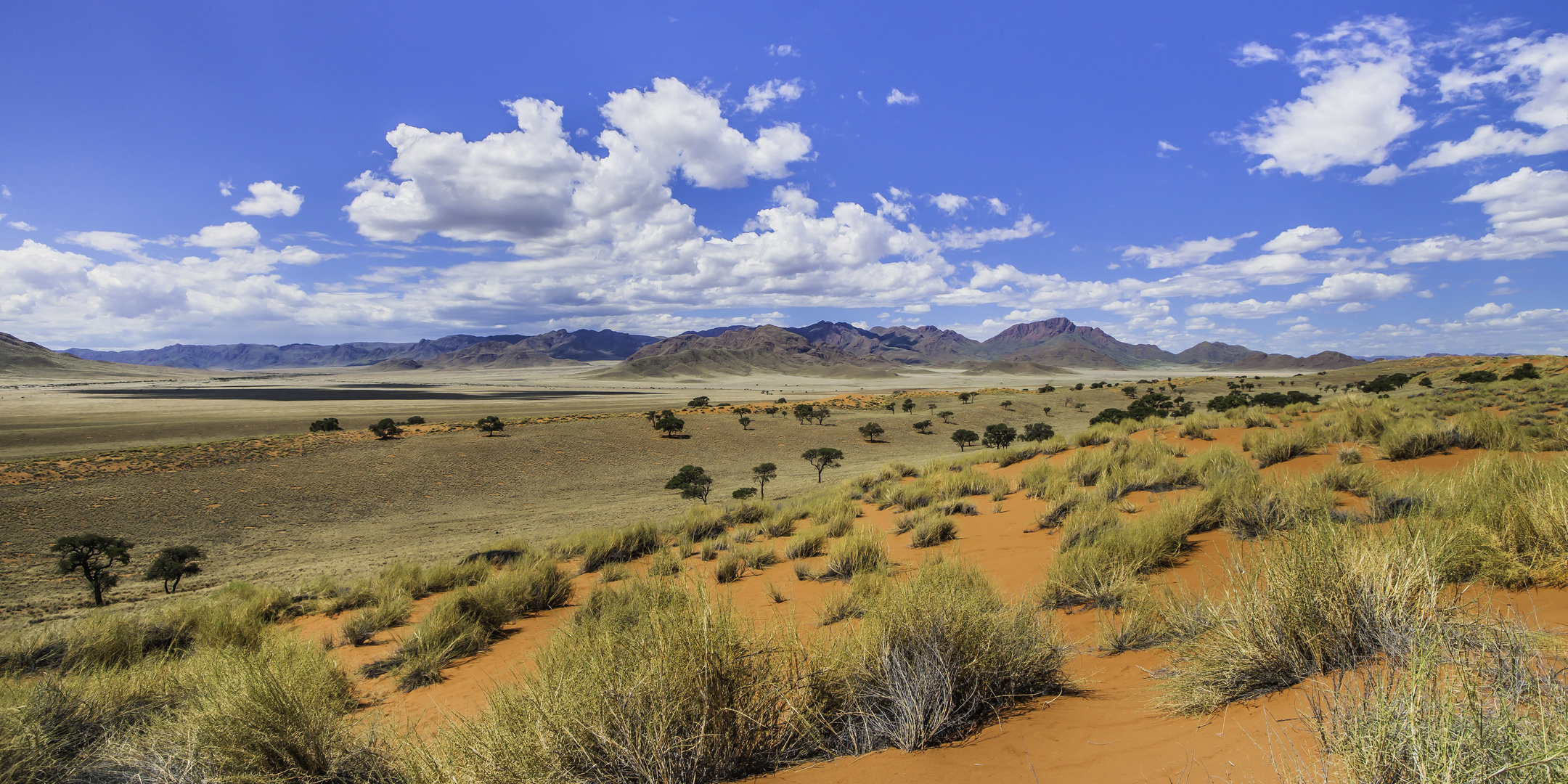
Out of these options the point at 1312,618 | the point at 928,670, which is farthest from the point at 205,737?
the point at 1312,618

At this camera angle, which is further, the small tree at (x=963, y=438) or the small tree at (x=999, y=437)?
the small tree at (x=963, y=438)

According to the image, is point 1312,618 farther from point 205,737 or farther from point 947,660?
point 205,737

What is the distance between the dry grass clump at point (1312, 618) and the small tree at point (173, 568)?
19344 millimetres

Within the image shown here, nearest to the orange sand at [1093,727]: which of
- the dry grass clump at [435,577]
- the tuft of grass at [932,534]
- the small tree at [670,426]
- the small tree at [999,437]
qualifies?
the tuft of grass at [932,534]

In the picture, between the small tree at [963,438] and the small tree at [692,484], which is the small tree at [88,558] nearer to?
the small tree at [692,484]

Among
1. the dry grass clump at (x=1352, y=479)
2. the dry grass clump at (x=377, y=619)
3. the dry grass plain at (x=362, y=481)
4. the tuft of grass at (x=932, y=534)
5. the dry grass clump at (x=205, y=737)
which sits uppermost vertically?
the dry grass clump at (x=1352, y=479)

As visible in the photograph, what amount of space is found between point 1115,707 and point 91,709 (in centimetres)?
725

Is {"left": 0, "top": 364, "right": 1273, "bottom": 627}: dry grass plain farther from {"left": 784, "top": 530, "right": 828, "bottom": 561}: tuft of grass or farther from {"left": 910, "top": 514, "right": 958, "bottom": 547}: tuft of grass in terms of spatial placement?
{"left": 910, "top": 514, "right": 958, "bottom": 547}: tuft of grass

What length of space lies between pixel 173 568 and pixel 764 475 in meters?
18.9

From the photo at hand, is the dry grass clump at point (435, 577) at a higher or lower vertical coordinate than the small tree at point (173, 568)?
higher

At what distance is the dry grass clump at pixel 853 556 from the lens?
8.17 m

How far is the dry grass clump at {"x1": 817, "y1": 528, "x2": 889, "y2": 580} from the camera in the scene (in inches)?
322

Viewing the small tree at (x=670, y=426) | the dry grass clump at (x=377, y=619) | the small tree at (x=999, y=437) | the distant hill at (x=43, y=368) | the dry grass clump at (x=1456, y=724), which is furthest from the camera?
the distant hill at (x=43, y=368)

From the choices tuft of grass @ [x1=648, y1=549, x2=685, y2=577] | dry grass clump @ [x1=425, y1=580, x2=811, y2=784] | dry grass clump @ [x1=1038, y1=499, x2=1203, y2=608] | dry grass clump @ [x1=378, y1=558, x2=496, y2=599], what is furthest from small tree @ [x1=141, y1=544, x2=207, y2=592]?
dry grass clump @ [x1=1038, y1=499, x2=1203, y2=608]
